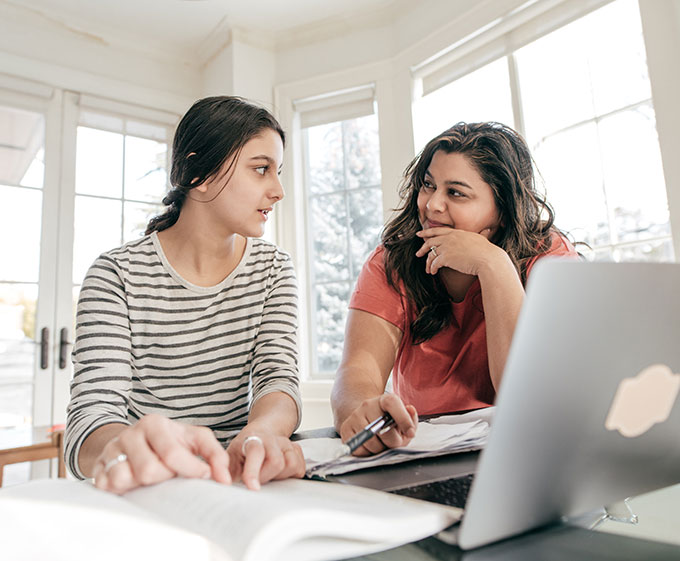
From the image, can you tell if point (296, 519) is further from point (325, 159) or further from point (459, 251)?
point (325, 159)

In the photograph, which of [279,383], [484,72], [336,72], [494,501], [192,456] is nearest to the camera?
[494,501]

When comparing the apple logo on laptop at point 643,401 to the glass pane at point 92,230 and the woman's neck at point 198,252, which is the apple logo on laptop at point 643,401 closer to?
the woman's neck at point 198,252

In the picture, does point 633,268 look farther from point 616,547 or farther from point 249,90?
point 249,90

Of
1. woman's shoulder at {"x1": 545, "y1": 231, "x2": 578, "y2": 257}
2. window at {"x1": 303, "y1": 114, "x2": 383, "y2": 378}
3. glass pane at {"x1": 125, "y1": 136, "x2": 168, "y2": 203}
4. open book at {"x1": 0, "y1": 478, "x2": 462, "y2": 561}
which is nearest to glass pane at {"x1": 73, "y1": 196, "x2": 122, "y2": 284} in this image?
glass pane at {"x1": 125, "y1": 136, "x2": 168, "y2": 203}

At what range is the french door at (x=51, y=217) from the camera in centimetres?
278

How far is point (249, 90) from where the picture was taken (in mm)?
3209

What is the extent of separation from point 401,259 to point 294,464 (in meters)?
0.78

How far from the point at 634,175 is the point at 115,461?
7.13 ft

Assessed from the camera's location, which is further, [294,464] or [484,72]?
[484,72]

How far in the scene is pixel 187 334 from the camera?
40.4 inches

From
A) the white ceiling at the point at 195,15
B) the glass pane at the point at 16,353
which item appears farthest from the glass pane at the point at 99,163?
the glass pane at the point at 16,353

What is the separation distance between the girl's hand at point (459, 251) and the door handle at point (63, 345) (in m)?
2.44

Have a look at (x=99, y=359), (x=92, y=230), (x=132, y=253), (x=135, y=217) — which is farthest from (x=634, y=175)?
(x=92, y=230)

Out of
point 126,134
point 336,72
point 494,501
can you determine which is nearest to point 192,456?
point 494,501
